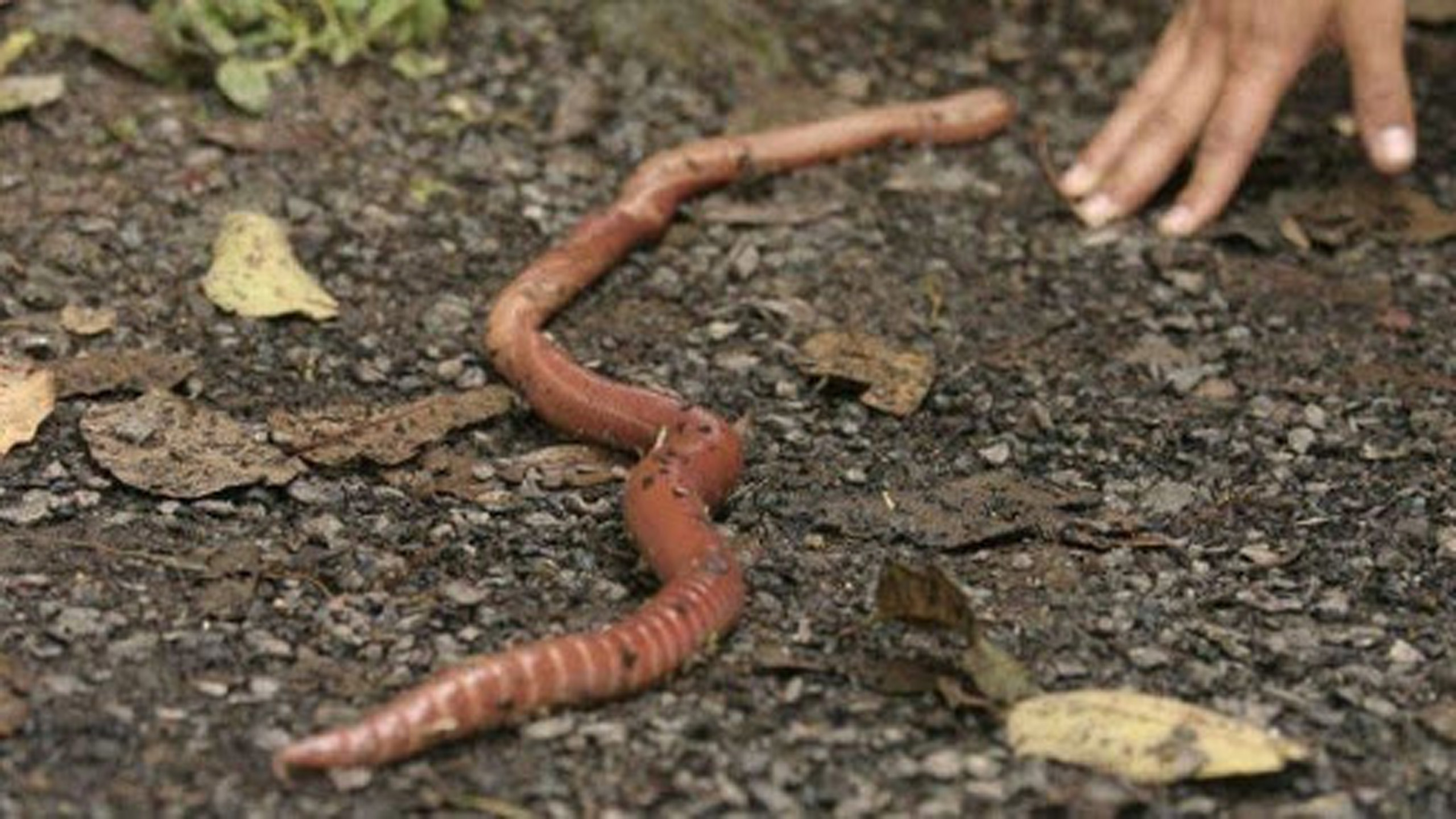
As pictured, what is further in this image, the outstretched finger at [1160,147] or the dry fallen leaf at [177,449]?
the outstretched finger at [1160,147]

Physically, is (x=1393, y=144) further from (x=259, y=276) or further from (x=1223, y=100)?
(x=259, y=276)

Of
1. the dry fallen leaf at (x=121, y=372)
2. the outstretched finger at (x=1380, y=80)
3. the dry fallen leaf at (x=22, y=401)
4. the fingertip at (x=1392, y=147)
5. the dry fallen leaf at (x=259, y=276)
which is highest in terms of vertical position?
the outstretched finger at (x=1380, y=80)

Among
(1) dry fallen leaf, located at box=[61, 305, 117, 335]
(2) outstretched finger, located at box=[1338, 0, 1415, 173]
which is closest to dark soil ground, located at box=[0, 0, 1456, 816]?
(1) dry fallen leaf, located at box=[61, 305, 117, 335]

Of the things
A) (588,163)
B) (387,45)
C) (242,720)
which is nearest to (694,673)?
(242,720)

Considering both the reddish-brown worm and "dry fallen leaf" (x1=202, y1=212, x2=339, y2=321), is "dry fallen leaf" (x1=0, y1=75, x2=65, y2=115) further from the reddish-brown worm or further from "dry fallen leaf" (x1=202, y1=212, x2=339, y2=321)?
the reddish-brown worm

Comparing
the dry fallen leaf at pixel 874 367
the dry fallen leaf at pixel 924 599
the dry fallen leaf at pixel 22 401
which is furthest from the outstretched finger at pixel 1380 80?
the dry fallen leaf at pixel 22 401

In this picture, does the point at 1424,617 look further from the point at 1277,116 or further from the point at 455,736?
the point at 1277,116

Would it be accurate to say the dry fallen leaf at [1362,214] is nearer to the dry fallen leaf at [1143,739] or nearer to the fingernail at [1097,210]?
the fingernail at [1097,210]
